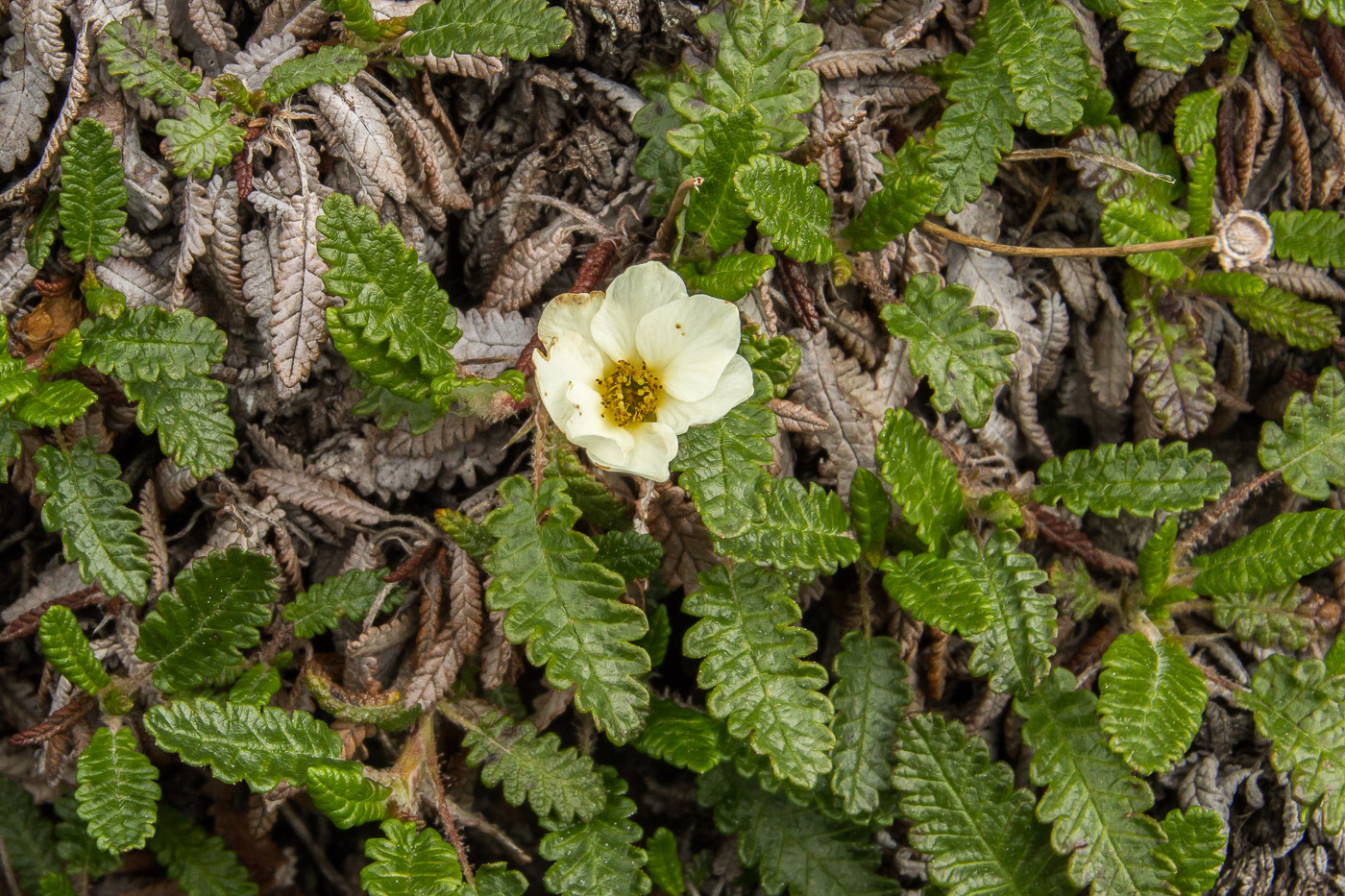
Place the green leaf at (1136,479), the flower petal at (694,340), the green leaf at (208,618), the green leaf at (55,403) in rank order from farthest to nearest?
the green leaf at (1136,479)
the green leaf at (208,618)
the green leaf at (55,403)
the flower petal at (694,340)

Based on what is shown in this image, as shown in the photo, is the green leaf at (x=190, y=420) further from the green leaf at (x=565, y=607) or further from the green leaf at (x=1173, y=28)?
the green leaf at (x=1173, y=28)

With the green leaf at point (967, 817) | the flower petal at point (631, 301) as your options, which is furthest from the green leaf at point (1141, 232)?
the green leaf at point (967, 817)

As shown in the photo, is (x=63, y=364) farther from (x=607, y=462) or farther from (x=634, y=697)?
(x=634, y=697)

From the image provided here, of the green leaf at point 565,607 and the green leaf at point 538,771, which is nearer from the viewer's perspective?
the green leaf at point 565,607

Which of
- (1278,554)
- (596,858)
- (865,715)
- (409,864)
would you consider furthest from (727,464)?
(1278,554)

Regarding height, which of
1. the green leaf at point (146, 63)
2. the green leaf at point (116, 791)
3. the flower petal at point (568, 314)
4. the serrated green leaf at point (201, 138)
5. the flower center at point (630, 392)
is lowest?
the green leaf at point (116, 791)

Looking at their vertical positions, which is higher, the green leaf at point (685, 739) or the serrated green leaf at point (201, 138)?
the serrated green leaf at point (201, 138)
